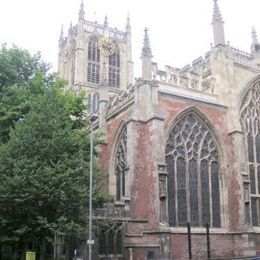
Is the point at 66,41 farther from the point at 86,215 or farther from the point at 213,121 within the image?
the point at 86,215

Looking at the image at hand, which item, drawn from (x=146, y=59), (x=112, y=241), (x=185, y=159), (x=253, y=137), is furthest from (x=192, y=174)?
(x=146, y=59)

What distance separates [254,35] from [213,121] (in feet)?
39.1

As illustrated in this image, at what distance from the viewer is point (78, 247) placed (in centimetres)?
2620

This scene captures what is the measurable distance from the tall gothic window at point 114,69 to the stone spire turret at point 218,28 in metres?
32.7

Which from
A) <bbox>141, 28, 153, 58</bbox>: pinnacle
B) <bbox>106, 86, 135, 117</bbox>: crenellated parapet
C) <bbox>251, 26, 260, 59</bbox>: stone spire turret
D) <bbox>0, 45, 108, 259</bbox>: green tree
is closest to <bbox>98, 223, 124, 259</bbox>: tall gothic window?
<bbox>0, 45, 108, 259</bbox>: green tree

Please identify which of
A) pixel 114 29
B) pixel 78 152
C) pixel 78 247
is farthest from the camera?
pixel 114 29

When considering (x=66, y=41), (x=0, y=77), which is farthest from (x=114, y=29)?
(x=0, y=77)

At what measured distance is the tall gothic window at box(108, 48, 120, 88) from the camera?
67312 mm

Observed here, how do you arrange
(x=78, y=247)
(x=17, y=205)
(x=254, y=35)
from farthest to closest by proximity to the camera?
(x=254, y=35) → (x=78, y=247) → (x=17, y=205)

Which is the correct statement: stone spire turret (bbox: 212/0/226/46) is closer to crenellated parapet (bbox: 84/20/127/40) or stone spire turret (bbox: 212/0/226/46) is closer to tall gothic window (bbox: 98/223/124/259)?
tall gothic window (bbox: 98/223/124/259)

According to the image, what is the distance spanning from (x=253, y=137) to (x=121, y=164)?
34.2 ft

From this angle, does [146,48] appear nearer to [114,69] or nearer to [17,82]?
[17,82]

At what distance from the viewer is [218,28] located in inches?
1382

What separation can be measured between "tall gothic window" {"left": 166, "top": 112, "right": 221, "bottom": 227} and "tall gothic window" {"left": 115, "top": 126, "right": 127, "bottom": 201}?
4056mm
